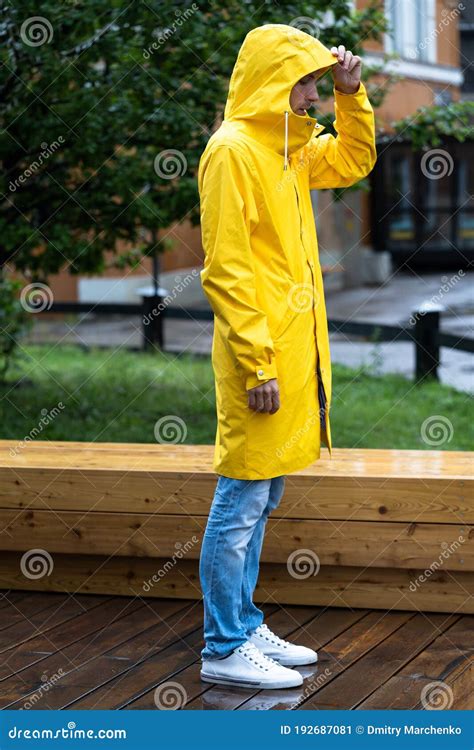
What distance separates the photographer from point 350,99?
3484 millimetres

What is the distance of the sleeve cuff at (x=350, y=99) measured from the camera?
348 centimetres

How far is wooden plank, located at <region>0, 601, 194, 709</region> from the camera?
334 centimetres

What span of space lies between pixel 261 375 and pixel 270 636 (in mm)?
940

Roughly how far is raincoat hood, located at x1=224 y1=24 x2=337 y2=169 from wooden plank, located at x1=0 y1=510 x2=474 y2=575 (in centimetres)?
135

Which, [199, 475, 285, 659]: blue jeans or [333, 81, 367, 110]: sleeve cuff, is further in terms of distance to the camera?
[333, 81, 367, 110]: sleeve cuff

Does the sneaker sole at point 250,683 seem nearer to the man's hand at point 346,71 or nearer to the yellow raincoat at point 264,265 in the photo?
the yellow raincoat at point 264,265

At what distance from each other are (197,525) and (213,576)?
2.48 ft

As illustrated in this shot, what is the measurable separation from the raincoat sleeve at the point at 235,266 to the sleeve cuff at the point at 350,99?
44 cm

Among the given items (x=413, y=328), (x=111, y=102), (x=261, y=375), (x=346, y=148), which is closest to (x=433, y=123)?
(x=111, y=102)

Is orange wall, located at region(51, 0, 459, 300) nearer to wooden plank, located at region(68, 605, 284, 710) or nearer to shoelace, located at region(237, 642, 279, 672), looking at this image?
wooden plank, located at region(68, 605, 284, 710)

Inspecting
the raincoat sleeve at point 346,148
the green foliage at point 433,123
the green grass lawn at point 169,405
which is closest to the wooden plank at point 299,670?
the raincoat sleeve at point 346,148

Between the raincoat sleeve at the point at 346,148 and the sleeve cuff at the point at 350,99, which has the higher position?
the sleeve cuff at the point at 350,99

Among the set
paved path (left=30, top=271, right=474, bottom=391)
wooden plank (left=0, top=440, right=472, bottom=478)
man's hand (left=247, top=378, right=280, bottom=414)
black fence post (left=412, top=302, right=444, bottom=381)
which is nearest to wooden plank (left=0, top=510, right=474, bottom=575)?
wooden plank (left=0, top=440, right=472, bottom=478)

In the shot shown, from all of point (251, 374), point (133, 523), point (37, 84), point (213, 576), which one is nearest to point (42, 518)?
point (133, 523)
